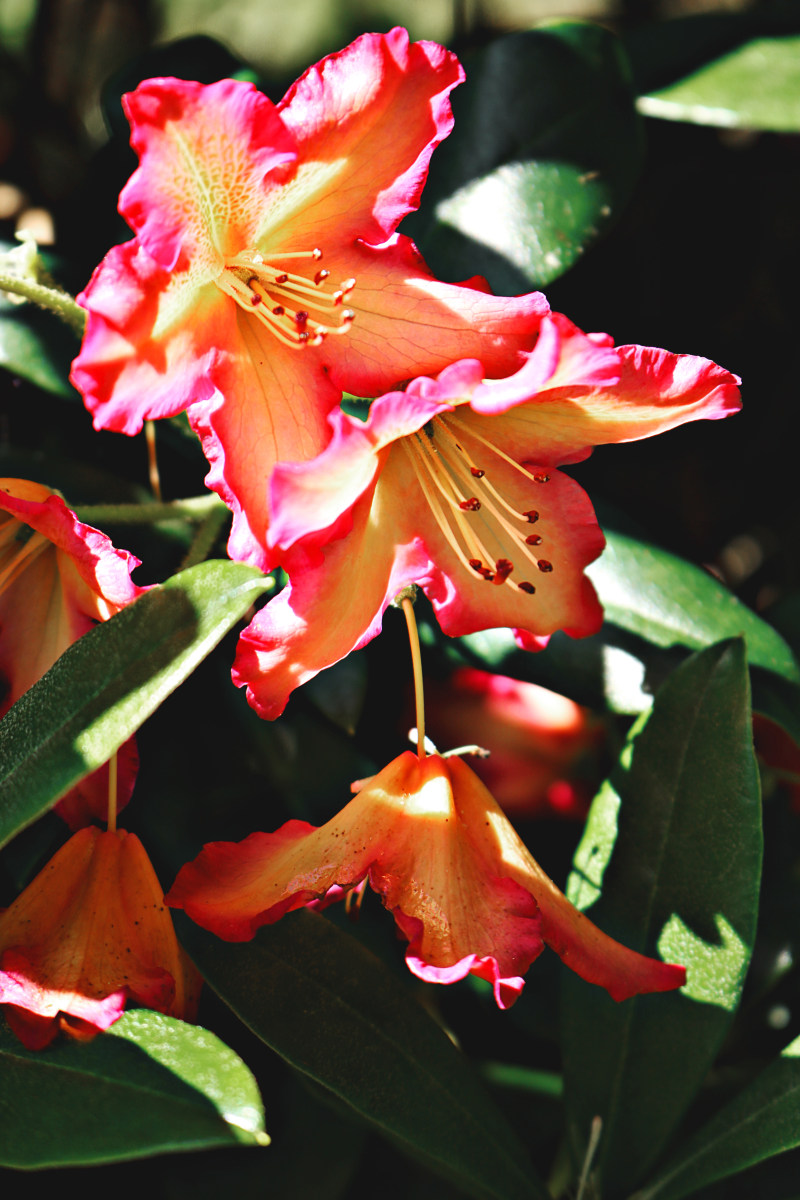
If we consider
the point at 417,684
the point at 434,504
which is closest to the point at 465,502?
the point at 434,504

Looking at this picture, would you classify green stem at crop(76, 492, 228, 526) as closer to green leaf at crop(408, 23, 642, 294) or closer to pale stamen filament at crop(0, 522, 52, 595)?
pale stamen filament at crop(0, 522, 52, 595)

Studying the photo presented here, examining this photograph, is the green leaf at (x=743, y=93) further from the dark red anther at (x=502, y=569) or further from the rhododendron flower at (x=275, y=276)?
the dark red anther at (x=502, y=569)

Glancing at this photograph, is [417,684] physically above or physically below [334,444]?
below

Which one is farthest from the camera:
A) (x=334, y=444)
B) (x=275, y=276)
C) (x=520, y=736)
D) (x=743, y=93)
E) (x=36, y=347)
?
(x=520, y=736)

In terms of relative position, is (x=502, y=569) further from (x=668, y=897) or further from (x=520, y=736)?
(x=520, y=736)

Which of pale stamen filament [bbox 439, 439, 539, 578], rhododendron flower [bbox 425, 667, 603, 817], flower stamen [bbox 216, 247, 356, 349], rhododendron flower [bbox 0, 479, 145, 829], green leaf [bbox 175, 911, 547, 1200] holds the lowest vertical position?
rhododendron flower [bbox 425, 667, 603, 817]

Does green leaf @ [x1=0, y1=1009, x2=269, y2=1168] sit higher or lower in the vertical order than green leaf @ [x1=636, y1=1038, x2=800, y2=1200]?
higher

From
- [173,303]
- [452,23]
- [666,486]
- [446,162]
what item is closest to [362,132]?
[173,303]

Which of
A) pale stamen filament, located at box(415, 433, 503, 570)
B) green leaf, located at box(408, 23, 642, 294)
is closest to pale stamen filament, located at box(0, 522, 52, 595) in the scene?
pale stamen filament, located at box(415, 433, 503, 570)
